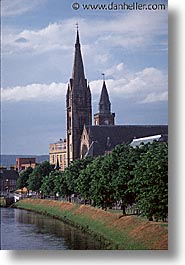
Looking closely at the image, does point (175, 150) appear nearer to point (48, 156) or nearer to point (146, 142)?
point (146, 142)

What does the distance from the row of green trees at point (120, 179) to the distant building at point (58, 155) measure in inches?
2.2

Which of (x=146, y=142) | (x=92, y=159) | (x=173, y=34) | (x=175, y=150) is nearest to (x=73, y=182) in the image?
(x=92, y=159)

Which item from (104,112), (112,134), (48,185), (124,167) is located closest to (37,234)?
(48,185)

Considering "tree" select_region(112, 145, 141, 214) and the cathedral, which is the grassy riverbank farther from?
the cathedral

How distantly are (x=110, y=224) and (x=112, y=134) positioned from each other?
2.50 feet

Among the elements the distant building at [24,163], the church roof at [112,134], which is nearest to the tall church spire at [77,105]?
the church roof at [112,134]

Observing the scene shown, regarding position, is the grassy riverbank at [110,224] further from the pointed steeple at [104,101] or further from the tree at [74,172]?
the pointed steeple at [104,101]

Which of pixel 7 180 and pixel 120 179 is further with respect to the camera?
pixel 120 179

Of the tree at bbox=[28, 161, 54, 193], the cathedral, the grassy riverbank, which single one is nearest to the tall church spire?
the cathedral

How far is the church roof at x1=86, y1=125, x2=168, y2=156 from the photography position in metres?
4.95

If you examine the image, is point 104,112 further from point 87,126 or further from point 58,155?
point 58,155

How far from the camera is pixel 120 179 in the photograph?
5.18 m

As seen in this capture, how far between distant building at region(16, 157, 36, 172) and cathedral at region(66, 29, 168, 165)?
12.3 inches

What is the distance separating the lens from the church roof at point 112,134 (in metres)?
4.95
